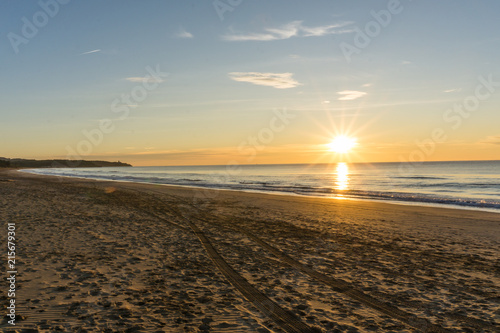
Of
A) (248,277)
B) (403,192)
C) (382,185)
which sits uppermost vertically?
(382,185)

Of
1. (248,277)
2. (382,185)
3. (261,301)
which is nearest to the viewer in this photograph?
(261,301)

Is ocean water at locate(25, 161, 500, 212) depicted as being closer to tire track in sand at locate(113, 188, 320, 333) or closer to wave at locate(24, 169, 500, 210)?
wave at locate(24, 169, 500, 210)

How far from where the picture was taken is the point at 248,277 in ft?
25.9

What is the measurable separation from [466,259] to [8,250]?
12980 mm

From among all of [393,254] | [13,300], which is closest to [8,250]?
[13,300]

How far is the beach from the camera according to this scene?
5613 mm

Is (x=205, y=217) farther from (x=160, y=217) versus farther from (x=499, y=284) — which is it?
(x=499, y=284)

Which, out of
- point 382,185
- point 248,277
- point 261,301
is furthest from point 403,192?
point 261,301

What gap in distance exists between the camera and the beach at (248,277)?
18.4 ft

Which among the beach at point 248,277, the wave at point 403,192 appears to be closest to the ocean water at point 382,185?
the wave at point 403,192

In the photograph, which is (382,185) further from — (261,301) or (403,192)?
(261,301)

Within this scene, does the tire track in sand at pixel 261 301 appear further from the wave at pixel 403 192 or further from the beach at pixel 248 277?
the wave at pixel 403 192

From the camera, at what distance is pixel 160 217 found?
1716cm

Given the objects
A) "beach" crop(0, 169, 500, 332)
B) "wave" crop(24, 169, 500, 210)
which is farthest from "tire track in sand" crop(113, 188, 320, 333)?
"wave" crop(24, 169, 500, 210)
